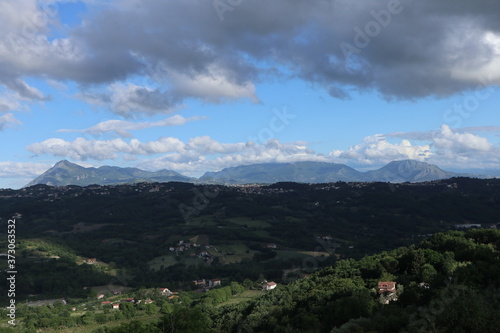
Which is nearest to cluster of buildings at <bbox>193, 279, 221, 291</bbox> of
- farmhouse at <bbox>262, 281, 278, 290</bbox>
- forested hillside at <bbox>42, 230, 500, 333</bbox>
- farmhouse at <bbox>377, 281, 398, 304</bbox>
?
farmhouse at <bbox>262, 281, 278, 290</bbox>

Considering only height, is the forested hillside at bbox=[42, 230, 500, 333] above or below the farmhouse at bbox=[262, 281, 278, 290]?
above

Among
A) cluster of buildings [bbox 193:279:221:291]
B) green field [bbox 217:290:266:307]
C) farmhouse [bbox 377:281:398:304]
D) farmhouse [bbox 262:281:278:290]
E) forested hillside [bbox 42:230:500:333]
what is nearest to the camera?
forested hillside [bbox 42:230:500:333]

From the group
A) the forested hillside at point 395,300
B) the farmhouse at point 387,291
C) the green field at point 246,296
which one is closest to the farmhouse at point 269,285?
the green field at point 246,296

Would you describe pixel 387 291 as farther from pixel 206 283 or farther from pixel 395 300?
pixel 206 283

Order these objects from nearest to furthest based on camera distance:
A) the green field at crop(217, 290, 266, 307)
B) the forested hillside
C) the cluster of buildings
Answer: the forested hillside, the green field at crop(217, 290, 266, 307), the cluster of buildings

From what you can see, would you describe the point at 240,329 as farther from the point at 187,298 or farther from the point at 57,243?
the point at 57,243

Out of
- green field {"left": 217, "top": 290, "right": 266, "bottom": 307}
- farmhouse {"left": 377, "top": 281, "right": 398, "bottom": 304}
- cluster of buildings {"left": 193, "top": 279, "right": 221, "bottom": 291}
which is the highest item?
farmhouse {"left": 377, "top": 281, "right": 398, "bottom": 304}

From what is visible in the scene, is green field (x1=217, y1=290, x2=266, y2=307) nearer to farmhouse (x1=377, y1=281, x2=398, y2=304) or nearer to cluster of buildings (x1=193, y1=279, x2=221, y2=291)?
cluster of buildings (x1=193, y1=279, x2=221, y2=291)

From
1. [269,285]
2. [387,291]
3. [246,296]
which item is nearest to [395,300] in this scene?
[387,291]

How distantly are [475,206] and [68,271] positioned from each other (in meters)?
182

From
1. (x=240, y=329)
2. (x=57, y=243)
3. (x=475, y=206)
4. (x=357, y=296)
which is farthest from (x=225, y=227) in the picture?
(x=357, y=296)

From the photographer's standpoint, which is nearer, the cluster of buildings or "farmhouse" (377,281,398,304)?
"farmhouse" (377,281,398,304)

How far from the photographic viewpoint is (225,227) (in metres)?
185

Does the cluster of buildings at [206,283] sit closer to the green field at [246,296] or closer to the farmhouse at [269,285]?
the green field at [246,296]
